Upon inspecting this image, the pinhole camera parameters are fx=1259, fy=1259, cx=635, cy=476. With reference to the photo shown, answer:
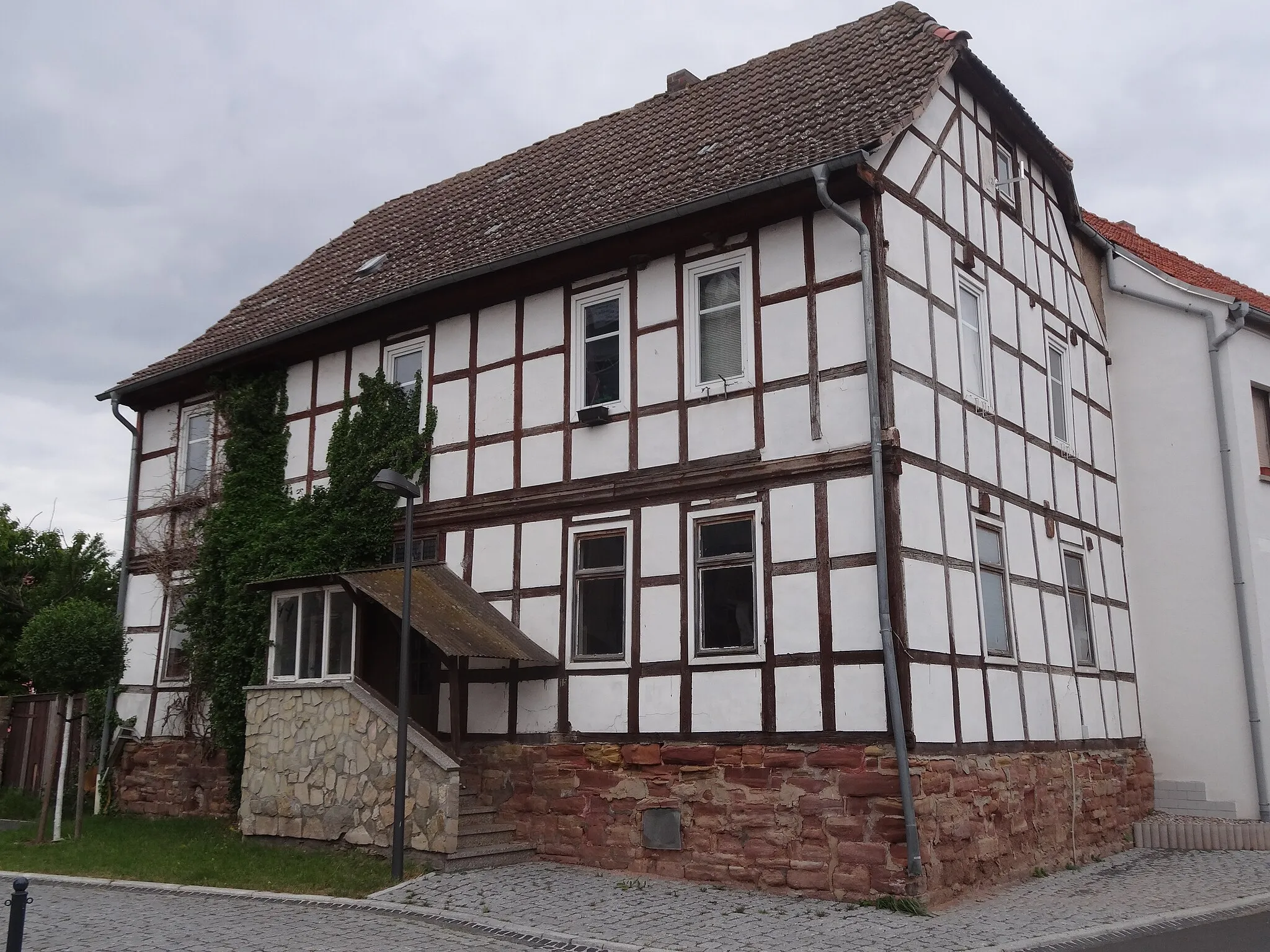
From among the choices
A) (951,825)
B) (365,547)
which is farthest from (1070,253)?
(365,547)

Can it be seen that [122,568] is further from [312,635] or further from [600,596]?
[600,596]

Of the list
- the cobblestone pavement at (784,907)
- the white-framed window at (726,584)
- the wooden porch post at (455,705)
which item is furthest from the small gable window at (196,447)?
the white-framed window at (726,584)

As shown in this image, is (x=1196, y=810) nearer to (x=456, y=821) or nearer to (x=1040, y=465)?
(x=1040, y=465)

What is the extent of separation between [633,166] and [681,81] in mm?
3389

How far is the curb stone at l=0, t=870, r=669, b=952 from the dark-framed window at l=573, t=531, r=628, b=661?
3.48 meters

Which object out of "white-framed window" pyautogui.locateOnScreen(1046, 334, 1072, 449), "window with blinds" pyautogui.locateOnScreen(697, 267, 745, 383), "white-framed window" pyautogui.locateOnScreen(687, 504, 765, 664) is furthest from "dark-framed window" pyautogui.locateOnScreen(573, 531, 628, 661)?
"white-framed window" pyautogui.locateOnScreen(1046, 334, 1072, 449)

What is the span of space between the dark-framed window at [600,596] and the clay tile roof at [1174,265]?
28.5ft

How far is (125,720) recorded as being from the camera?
60.4 ft

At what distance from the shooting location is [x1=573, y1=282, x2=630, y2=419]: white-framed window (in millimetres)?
13992

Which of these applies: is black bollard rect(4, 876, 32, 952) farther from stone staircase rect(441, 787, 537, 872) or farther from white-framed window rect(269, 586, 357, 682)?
white-framed window rect(269, 586, 357, 682)

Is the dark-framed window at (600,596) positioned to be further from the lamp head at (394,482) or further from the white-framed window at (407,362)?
the white-framed window at (407,362)

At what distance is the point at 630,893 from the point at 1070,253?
10.9m

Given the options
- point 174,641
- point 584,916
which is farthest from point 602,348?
point 174,641

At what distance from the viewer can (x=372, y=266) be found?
1822 cm
